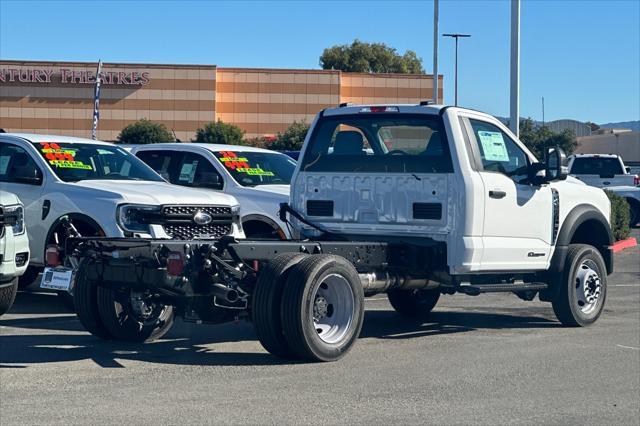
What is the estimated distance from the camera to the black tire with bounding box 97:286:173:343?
31.2 ft

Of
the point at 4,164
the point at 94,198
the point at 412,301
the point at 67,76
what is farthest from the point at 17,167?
the point at 67,76

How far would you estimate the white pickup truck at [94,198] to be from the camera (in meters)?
11.1

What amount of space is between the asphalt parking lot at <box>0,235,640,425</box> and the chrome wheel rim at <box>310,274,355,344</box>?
0.29 m

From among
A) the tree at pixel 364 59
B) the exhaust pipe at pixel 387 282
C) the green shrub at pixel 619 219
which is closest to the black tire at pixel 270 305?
the exhaust pipe at pixel 387 282

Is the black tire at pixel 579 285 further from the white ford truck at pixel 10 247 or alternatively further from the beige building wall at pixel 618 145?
the beige building wall at pixel 618 145

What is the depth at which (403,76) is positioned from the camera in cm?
6256

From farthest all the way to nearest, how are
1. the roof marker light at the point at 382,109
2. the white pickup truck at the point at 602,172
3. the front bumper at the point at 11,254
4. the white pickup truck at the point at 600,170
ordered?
the white pickup truck at the point at 600,170, the white pickup truck at the point at 602,172, the roof marker light at the point at 382,109, the front bumper at the point at 11,254

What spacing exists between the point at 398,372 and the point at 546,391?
1.23 m

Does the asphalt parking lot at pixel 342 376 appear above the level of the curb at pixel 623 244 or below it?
below

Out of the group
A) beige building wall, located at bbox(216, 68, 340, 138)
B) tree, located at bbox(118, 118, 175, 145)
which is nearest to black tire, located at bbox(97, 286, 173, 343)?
tree, located at bbox(118, 118, 175, 145)

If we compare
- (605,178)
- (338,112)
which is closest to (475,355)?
(338,112)

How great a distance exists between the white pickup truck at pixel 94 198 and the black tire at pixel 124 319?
843 millimetres

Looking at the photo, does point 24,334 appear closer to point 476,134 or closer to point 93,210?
point 93,210

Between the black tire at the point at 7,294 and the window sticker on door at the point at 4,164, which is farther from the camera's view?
the window sticker on door at the point at 4,164
